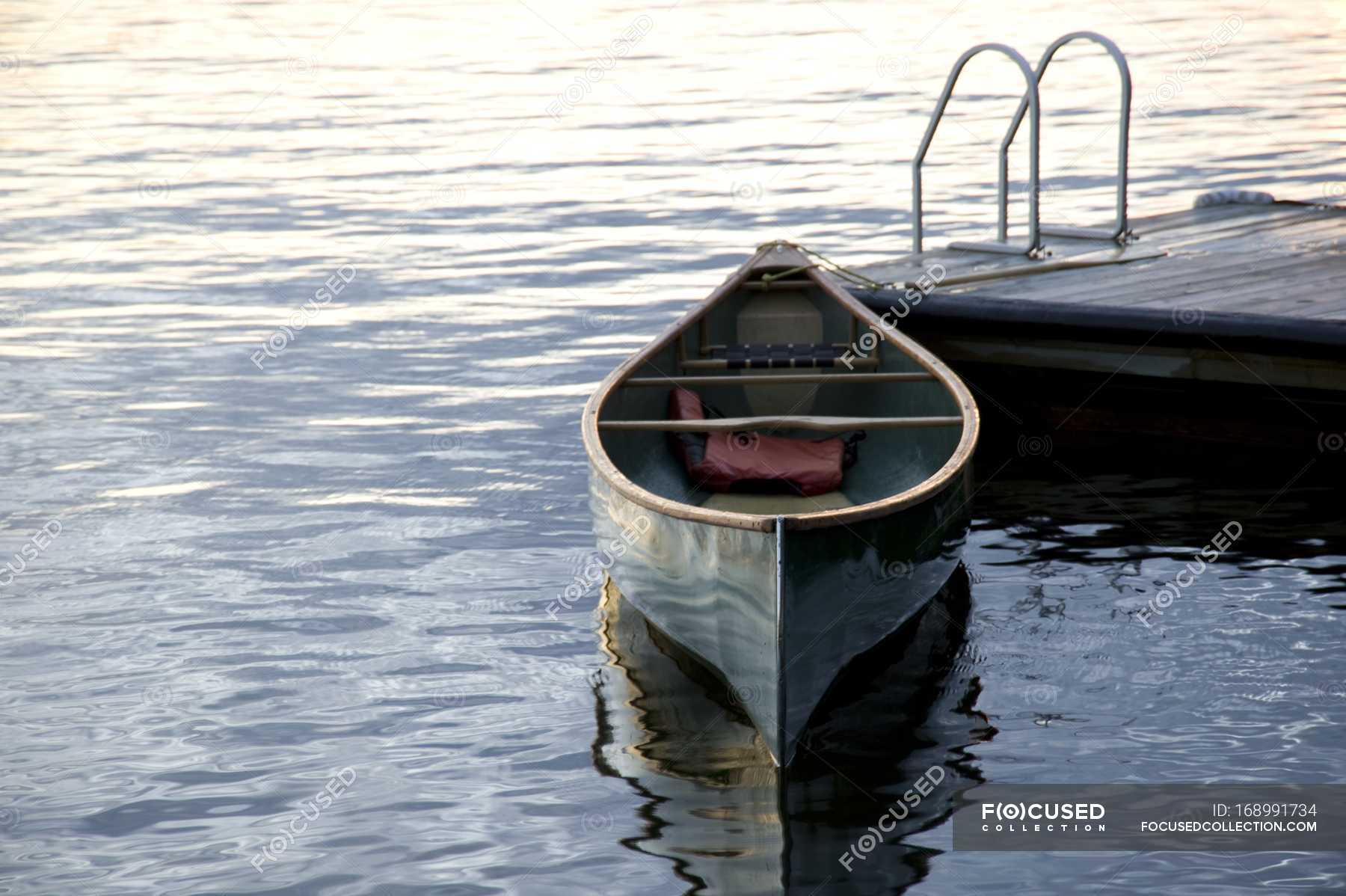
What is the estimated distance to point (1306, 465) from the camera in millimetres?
10852

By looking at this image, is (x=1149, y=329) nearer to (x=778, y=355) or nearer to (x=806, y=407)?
(x=806, y=407)

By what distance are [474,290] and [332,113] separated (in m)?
14.7

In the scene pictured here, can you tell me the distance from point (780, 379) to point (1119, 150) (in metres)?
4.69

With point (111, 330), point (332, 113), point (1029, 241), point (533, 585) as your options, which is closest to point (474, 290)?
point (111, 330)

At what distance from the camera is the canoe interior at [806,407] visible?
909 centimetres

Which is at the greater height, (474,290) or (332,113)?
(332,113)

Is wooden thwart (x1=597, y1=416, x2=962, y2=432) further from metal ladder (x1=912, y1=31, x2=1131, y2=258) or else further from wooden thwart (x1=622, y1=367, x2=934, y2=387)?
metal ladder (x1=912, y1=31, x2=1131, y2=258)

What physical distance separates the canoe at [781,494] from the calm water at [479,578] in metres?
0.53

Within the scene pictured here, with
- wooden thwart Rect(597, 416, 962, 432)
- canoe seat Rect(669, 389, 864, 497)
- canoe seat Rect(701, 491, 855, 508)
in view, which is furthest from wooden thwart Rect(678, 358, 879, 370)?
wooden thwart Rect(597, 416, 962, 432)

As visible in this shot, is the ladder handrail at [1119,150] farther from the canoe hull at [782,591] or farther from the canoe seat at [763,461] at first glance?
the canoe hull at [782,591]

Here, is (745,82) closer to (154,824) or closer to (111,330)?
(111,330)

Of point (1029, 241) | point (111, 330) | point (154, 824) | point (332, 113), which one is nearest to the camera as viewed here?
point (154, 824)

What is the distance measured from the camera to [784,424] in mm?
8656

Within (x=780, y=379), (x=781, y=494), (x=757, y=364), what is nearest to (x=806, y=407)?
(x=780, y=379)
